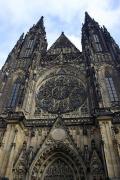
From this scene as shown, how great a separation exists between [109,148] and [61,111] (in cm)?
467

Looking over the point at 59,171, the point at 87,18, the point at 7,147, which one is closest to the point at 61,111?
the point at 59,171

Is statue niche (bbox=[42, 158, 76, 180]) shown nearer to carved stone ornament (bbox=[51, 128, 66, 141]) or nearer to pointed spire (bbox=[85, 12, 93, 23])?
carved stone ornament (bbox=[51, 128, 66, 141])

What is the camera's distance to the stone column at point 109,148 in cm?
1172

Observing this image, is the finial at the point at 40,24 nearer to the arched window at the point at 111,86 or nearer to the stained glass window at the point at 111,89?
the arched window at the point at 111,86

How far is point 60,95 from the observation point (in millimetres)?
17531

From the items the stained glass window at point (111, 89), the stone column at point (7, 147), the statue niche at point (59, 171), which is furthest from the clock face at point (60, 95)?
the statue niche at point (59, 171)

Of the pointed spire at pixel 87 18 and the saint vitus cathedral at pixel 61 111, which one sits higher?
the pointed spire at pixel 87 18

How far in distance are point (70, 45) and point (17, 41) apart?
530cm

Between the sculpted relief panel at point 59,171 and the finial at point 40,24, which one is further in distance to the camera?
the finial at point 40,24

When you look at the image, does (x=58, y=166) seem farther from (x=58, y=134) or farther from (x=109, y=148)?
(x=109, y=148)

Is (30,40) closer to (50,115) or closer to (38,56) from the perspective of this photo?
(38,56)

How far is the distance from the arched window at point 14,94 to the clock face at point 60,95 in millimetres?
1571

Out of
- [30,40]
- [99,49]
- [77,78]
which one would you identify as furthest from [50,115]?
[30,40]

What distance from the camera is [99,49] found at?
21.4 meters
